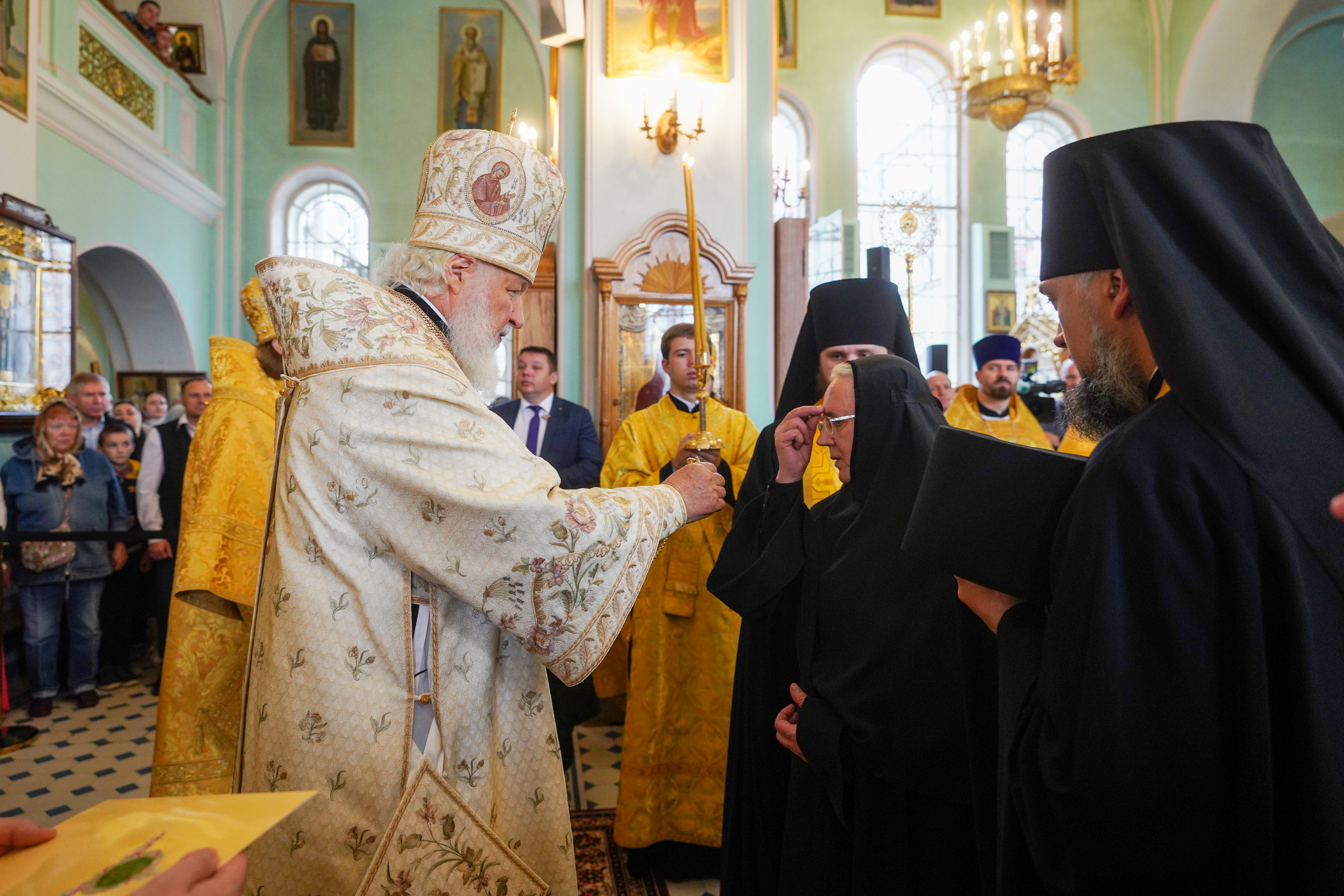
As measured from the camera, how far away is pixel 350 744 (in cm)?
142

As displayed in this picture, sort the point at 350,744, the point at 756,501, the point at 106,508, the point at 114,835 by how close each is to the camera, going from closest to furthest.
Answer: the point at 114,835
the point at 350,744
the point at 756,501
the point at 106,508

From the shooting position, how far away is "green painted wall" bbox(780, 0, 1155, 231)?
13.0m

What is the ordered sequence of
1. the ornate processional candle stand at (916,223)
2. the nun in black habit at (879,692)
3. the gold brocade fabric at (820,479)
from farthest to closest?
the ornate processional candle stand at (916,223), the gold brocade fabric at (820,479), the nun in black habit at (879,692)

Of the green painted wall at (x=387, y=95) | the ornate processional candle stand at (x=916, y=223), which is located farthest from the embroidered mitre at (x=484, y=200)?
the ornate processional candle stand at (x=916, y=223)

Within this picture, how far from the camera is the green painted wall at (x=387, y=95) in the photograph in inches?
468

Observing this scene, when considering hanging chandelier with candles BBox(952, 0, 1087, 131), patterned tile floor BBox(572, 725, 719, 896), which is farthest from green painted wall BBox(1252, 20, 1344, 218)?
patterned tile floor BBox(572, 725, 719, 896)

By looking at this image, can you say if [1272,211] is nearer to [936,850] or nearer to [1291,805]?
[1291,805]

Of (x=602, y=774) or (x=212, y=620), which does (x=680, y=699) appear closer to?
(x=602, y=774)

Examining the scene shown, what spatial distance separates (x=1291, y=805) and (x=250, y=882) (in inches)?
60.8

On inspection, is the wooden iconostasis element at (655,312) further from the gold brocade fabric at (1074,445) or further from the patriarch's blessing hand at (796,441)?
the patriarch's blessing hand at (796,441)

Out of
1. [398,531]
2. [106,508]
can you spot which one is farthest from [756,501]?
[106,508]

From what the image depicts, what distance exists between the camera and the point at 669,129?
18.0 feet

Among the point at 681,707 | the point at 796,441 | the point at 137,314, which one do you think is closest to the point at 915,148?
the point at 137,314

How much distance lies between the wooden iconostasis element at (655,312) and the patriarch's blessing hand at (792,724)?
12.3ft
